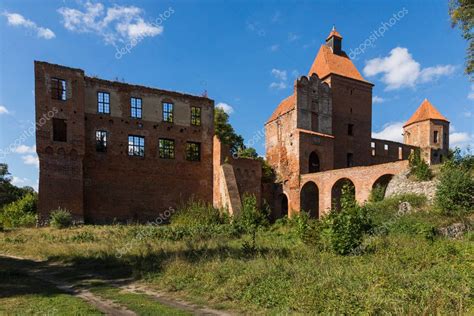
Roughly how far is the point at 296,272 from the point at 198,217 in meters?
14.4

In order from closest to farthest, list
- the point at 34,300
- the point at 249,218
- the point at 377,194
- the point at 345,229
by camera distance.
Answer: the point at 34,300 < the point at 345,229 < the point at 249,218 < the point at 377,194

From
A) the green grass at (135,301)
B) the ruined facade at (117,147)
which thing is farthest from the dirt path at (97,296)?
the ruined facade at (117,147)

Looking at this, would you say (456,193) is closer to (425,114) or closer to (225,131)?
(225,131)

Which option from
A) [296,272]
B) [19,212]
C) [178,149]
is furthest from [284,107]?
[296,272]

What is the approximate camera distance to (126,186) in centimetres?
2403

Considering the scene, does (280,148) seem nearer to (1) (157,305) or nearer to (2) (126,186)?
(2) (126,186)

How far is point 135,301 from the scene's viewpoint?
7328mm

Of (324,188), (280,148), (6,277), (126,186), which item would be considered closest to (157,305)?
(6,277)

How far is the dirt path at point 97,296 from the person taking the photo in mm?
6875

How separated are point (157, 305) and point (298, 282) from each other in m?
3.08

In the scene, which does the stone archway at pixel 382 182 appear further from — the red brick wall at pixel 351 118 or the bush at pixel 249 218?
the red brick wall at pixel 351 118

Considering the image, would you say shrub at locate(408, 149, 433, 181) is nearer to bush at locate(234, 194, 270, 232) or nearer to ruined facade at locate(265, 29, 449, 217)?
ruined facade at locate(265, 29, 449, 217)

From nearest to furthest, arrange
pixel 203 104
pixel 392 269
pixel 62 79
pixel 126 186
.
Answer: pixel 392 269, pixel 62 79, pixel 126 186, pixel 203 104

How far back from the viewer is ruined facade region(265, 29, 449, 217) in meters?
27.1
